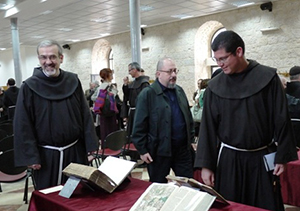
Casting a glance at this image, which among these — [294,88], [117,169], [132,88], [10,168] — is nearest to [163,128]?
[117,169]

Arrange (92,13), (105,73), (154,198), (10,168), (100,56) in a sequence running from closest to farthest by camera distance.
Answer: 1. (154,198)
2. (10,168)
3. (105,73)
4. (92,13)
5. (100,56)

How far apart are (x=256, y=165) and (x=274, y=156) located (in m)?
0.13

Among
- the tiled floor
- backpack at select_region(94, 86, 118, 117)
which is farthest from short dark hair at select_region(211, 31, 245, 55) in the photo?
backpack at select_region(94, 86, 118, 117)

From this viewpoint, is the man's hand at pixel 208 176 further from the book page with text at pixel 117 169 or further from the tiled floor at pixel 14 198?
the tiled floor at pixel 14 198

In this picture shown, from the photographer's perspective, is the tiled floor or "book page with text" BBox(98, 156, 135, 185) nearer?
"book page with text" BBox(98, 156, 135, 185)

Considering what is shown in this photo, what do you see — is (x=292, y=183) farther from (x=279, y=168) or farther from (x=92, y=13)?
(x=92, y=13)

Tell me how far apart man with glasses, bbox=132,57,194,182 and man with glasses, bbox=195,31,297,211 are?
77 cm

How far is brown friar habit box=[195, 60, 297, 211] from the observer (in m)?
2.07

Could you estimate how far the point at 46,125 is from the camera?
8.39 feet

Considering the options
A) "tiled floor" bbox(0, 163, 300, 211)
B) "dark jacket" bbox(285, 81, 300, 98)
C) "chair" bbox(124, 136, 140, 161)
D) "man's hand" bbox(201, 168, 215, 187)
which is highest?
"dark jacket" bbox(285, 81, 300, 98)

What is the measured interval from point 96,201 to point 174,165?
1.38 meters

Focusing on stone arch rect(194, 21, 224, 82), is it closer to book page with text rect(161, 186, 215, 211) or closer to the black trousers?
the black trousers

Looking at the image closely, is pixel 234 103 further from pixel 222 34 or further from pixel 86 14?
pixel 86 14

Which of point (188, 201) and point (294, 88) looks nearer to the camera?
point (188, 201)
